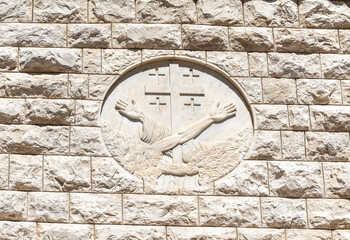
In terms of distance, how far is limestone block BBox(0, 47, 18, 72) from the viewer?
10.5 m

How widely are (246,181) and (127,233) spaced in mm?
1466

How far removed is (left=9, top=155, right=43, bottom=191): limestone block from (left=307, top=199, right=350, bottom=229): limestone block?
3.02 meters

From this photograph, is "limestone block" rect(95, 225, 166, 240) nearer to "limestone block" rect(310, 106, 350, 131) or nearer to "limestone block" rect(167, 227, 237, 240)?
"limestone block" rect(167, 227, 237, 240)

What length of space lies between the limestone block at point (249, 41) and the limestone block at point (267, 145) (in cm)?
106

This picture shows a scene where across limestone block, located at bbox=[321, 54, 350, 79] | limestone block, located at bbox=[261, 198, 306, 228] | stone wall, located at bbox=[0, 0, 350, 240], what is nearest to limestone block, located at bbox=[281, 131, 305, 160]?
stone wall, located at bbox=[0, 0, 350, 240]

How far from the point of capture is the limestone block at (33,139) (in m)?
10.1

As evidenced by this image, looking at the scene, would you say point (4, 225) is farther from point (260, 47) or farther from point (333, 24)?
point (333, 24)

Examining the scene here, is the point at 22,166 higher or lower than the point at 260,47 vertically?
lower

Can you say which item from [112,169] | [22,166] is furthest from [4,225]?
[112,169]

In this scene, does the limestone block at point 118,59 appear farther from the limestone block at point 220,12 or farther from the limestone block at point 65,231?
the limestone block at point 65,231

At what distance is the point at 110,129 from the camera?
33.9 ft

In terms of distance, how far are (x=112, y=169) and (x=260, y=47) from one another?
92.2 inches

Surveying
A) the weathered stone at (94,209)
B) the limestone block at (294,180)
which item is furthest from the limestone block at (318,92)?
the weathered stone at (94,209)

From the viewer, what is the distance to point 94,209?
9.91 metres
